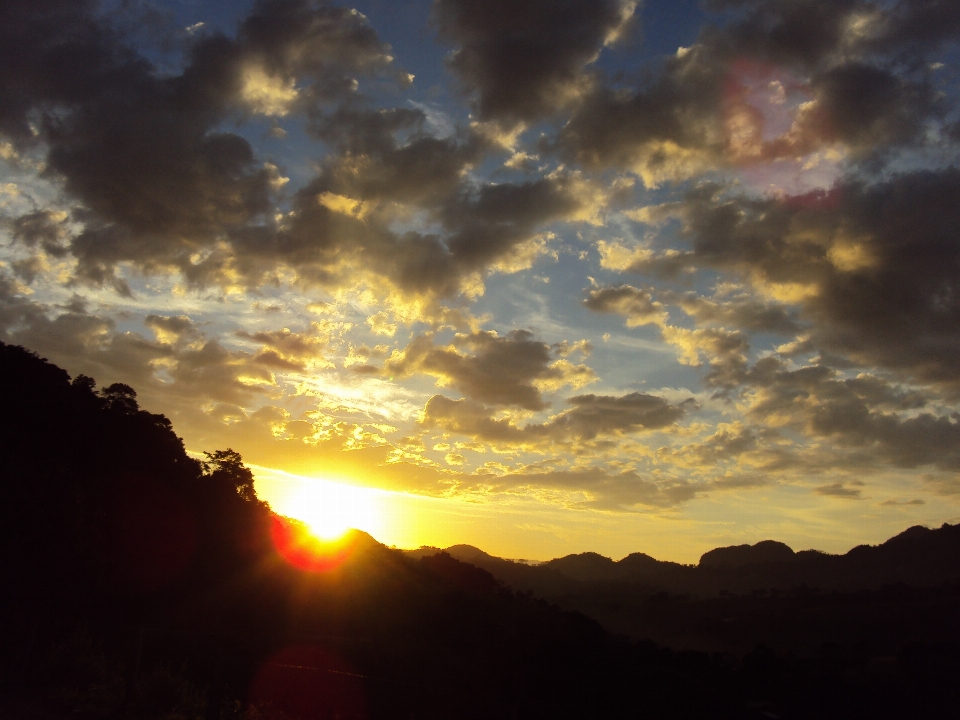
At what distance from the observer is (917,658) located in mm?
48969

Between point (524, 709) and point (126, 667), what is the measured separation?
37.7ft

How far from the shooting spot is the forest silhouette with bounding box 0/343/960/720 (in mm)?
18031

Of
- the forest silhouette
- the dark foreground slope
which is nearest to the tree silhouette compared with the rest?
the forest silhouette

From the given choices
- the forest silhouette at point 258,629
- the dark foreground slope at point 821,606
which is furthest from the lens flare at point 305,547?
the dark foreground slope at point 821,606

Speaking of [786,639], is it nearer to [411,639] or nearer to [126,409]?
[411,639]

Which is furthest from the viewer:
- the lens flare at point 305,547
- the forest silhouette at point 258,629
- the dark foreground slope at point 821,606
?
the dark foreground slope at point 821,606

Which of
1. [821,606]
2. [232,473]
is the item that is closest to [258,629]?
[232,473]

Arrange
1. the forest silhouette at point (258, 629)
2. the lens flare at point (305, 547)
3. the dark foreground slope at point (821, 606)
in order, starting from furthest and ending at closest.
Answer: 1. the dark foreground slope at point (821, 606)
2. the lens flare at point (305, 547)
3. the forest silhouette at point (258, 629)

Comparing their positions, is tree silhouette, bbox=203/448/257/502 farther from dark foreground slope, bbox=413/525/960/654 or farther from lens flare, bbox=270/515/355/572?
dark foreground slope, bbox=413/525/960/654

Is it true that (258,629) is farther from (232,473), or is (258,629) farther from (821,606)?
(821,606)

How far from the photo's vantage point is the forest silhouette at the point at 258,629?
18.0 metres

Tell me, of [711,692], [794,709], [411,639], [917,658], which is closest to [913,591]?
[917,658]

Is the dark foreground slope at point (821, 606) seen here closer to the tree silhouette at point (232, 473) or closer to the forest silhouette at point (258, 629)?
the forest silhouette at point (258, 629)

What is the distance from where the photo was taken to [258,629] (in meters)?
41.5
